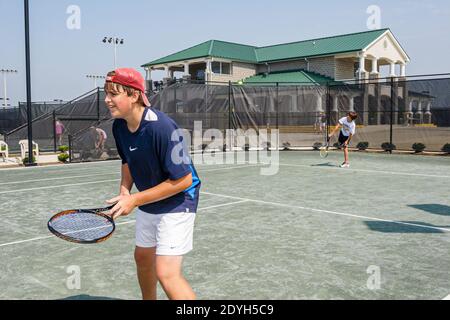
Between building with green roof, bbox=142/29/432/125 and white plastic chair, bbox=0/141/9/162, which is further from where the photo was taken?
building with green roof, bbox=142/29/432/125

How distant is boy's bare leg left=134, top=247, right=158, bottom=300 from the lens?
9.82 ft

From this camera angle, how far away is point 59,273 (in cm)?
436

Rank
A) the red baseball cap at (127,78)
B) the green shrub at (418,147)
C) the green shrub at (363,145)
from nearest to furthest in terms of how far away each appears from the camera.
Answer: the red baseball cap at (127,78), the green shrub at (418,147), the green shrub at (363,145)

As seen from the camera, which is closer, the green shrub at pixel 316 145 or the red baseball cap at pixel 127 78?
the red baseball cap at pixel 127 78

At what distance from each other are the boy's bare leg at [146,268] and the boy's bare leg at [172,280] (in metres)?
0.37

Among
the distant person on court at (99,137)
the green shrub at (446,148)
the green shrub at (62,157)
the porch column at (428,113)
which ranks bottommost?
the green shrub at (62,157)

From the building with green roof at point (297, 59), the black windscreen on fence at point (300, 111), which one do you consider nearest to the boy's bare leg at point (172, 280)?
the black windscreen on fence at point (300, 111)

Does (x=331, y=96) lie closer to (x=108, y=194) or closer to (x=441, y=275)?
(x=108, y=194)

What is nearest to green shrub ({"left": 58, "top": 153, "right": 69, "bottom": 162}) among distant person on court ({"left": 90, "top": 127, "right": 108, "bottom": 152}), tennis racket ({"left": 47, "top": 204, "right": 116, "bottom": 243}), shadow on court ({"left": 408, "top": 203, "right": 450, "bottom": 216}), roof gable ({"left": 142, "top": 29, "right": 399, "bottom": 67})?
distant person on court ({"left": 90, "top": 127, "right": 108, "bottom": 152})

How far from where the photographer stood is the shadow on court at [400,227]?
19.6 feet

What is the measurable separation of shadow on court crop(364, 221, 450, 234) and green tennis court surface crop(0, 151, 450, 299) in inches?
1.0

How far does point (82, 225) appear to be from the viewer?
115 inches

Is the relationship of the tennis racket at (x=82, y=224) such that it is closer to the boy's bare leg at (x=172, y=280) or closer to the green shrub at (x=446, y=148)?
the boy's bare leg at (x=172, y=280)

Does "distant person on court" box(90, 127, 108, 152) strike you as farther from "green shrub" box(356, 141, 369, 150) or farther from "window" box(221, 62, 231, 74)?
"window" box(221, 62, 231, 74)
